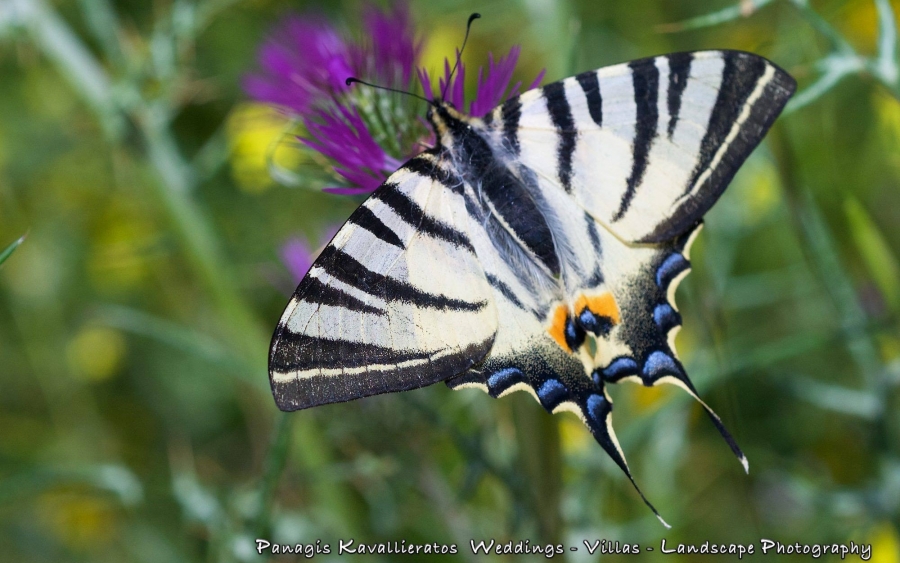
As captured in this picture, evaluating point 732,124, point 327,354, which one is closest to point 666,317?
point 732,124

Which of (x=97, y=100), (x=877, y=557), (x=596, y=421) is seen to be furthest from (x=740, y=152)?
(x=97, y=100)

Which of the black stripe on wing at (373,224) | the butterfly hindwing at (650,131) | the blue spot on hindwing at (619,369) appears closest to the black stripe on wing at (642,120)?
the butterfly hindwing at (650,131)

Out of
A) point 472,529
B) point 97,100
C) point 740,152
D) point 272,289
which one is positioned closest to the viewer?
point 740,152

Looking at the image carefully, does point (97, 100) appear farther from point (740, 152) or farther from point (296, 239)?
point (740, 152)

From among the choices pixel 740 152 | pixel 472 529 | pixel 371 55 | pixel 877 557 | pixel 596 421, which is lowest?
pixel 877 557

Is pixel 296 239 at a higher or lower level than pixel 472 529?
higher

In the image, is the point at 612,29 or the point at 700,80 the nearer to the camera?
the point at 700,80

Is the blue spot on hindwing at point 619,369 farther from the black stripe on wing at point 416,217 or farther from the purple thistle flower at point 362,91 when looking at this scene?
the purple thistle flower at point 362,91
